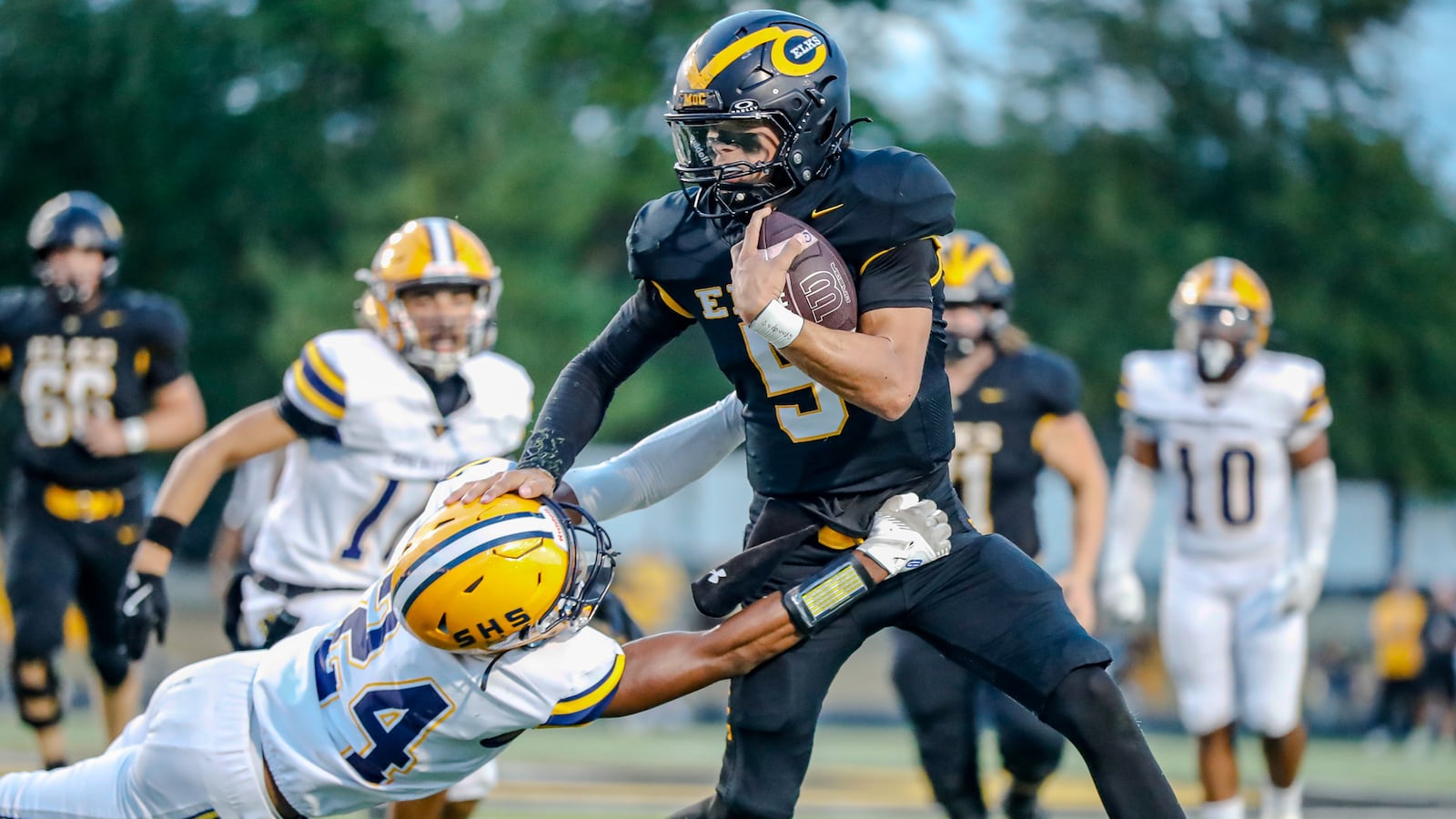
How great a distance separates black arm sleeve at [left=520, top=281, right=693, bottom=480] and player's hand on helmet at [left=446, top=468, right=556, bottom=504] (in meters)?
0.15

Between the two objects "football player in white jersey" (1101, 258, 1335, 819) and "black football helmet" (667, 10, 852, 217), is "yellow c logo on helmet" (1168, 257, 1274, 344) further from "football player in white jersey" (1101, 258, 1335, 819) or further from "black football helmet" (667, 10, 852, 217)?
"black football helmet" (667, 10, 852, 217)

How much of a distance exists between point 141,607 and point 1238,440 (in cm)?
441

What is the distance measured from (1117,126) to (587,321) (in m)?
11.2

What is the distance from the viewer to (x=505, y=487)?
4016mm

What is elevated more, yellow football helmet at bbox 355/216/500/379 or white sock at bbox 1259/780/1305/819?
yellow football helmet at bbox 355/216/500/379

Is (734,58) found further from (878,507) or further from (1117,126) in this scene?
(1117,126)

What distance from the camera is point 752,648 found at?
408cm

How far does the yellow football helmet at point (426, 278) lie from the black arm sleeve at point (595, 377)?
1.20 metres

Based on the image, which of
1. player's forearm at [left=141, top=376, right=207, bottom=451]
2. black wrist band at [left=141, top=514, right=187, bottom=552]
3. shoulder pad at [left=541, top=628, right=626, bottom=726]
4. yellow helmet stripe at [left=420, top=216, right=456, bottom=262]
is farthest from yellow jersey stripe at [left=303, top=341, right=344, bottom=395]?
player's forearm at [left=141, top=376, right=207, bottom=451]

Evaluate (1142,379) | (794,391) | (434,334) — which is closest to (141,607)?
(434,334)

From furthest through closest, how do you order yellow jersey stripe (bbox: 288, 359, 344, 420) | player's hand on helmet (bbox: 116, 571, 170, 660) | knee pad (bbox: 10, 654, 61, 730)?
knee pad (bbox: 10, 654, 61, 730), yellow jersey stripe (bbox: 288, 359, 344, 420), player's hand on helmet (bbox: 116, 571, 170, 660)

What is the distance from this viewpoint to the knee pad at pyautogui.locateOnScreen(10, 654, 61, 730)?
22.0 feet

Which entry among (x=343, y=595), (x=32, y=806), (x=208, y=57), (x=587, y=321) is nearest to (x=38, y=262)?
(x=343, y=595)

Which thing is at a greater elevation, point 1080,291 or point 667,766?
point 667,766
